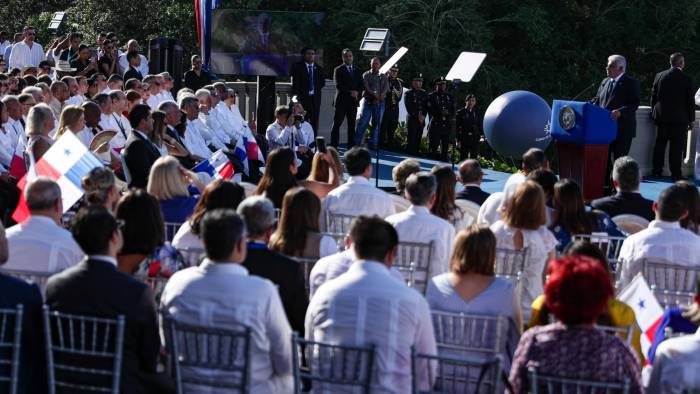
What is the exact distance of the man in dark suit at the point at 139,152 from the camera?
973cm

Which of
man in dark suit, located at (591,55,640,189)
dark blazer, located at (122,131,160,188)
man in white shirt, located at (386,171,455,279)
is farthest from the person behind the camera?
man in dark suit, located at (591,55,640,189)

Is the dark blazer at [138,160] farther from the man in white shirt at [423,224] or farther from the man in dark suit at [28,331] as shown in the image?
the man in dark suit at [28,331]

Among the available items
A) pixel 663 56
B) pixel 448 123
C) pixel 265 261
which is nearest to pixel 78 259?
pixel 265 261

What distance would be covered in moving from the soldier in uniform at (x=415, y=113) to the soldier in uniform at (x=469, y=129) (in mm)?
642

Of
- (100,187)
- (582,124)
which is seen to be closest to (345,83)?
(582,124)

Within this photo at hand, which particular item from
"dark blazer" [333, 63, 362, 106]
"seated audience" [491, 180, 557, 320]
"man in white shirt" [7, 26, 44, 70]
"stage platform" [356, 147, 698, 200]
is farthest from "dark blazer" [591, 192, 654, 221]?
"man in white shirt" [7, 26, 44, 70]

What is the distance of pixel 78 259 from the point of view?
5941 millimetres

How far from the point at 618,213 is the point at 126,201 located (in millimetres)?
3912

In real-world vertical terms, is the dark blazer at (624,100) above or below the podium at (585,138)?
above

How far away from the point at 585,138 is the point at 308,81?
6.61 metres

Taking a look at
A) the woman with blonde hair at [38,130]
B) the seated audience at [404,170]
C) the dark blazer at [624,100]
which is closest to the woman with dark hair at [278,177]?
the seated audience at [404,170]

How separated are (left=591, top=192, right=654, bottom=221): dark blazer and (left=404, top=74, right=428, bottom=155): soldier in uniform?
11.0m

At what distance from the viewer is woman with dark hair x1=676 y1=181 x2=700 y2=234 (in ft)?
22.6

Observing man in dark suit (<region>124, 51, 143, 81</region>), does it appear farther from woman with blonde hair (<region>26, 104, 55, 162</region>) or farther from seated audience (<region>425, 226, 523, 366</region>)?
seated audience (<region>425, 226, 523, 366</region>)
